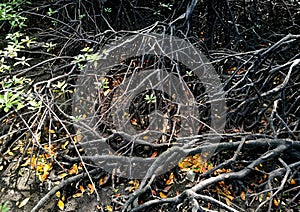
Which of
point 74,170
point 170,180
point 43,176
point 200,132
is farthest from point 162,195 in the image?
point 43,176

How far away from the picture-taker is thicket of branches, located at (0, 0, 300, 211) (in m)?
1.71

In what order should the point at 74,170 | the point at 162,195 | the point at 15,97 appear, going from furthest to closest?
1. the point at 74,170
2. the point at 162,195
3. the point at 15,97

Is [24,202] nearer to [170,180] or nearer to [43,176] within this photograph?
[43,176]

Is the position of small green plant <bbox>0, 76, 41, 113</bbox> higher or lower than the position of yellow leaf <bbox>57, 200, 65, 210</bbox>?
higher

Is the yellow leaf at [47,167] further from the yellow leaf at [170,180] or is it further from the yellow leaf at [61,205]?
the yellow leaf at [170,180]

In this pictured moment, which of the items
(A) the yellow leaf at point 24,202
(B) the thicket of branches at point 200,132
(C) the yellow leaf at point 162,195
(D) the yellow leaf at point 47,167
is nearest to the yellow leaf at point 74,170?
(B) the thicket of branches at point 200,132

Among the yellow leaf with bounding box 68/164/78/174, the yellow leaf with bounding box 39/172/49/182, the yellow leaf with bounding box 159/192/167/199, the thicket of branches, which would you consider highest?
the thicket of branches

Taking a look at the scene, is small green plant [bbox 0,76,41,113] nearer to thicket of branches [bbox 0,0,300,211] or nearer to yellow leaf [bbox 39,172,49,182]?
thicket of branches [bbox 0,0,300,211]

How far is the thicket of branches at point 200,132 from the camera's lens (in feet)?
5.61

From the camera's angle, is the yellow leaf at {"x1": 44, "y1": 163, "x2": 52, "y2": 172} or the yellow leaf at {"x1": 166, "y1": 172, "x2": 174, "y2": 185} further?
the yellow leaf at {"x1": 44, "y1": 163, "x2": 52, "y2": 172}

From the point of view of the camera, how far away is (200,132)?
2318 mm

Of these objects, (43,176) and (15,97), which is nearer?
(15,97)

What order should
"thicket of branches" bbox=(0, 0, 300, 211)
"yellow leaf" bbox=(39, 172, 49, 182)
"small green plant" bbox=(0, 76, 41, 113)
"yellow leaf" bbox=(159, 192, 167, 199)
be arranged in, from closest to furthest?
"small green plant" bbox=(0, 76, 41, 113)
"thicket of branches" bbox=(0, 0, 300, 211)
"yellow leaf" bbox=(159, 192, 167, 199)
"yellow leaf" bbox=(39, 172, 49, 182)

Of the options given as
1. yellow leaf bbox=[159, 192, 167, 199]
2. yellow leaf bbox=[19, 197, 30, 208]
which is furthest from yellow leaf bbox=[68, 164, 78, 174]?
yellow leaf bbox=[159, 192, 167, 199]
